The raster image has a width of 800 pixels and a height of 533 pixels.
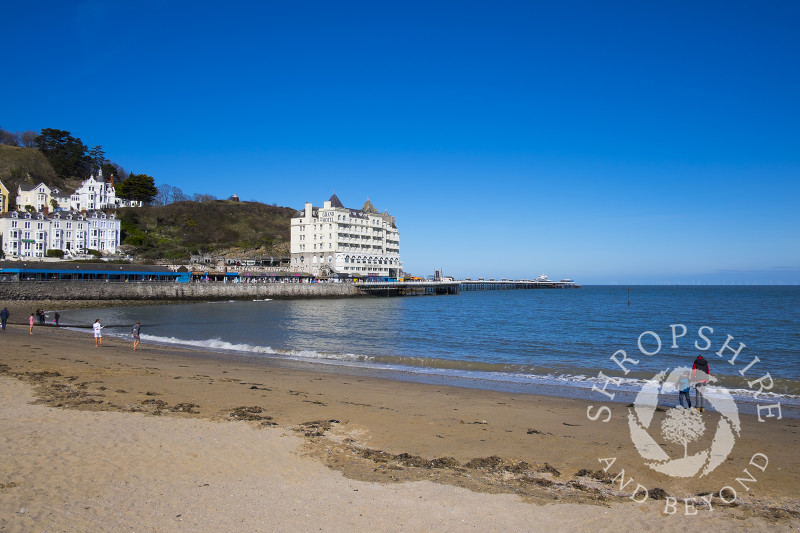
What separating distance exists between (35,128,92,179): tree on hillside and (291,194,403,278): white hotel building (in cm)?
5822

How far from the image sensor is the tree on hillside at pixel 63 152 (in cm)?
11194

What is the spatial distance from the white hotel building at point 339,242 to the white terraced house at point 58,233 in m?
33.7

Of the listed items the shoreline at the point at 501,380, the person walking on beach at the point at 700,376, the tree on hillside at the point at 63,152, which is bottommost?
the shoreline at the point at 501,380

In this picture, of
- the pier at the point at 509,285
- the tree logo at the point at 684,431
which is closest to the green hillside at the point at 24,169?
the pier at the point at 509,285

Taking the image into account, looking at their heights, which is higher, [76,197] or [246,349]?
[76,197]

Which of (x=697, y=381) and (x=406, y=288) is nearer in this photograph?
(x=697, y=381)

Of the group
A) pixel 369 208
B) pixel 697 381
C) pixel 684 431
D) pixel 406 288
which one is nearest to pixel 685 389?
pixel 697 381

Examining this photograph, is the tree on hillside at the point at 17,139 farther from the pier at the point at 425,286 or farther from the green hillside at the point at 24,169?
the pier at the point at 425,286

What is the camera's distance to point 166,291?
6331 cm

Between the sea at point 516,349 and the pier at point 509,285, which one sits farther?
the pier at point 509,285

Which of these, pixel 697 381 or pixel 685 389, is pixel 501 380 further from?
pixel 697 381

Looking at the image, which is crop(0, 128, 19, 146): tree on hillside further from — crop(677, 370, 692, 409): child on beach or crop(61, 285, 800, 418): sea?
crop(677, 370, 692, 409): child on beach

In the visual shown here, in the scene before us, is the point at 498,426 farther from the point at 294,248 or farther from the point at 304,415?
the point at 294,248

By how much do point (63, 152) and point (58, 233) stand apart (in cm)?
4736
